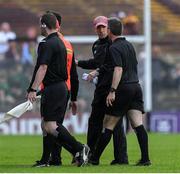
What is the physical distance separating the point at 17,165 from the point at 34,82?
58.9 inches

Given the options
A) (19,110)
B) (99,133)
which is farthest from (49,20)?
(99,133)

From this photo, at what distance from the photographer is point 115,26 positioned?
1237cm

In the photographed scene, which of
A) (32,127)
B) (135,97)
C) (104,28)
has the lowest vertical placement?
(32,127)

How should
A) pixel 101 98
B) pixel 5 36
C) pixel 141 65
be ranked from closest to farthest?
pixel 101 98 → pixel 141 65 → pixel 5 36

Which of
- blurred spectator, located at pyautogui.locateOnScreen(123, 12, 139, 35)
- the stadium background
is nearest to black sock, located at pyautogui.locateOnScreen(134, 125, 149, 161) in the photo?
the stadium background

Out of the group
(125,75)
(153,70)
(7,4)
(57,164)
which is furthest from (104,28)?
(7,4)

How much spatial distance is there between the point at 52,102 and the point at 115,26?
139 cm

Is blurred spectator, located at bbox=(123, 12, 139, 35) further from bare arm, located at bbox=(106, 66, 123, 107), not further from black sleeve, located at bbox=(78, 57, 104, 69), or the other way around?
bare arm, located at bbox=(106, 66, 123, 107)

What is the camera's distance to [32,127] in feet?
83.0

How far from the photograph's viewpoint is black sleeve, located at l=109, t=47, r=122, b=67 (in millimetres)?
12211

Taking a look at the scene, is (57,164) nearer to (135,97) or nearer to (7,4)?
(135,97)

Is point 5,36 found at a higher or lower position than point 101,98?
higher

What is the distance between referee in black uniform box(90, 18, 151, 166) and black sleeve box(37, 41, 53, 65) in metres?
0.89

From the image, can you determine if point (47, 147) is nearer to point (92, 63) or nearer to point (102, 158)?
point (92, 63)
